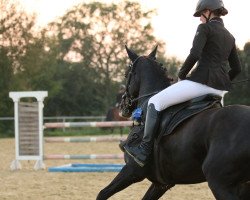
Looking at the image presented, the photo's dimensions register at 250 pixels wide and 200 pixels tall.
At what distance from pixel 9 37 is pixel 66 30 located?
18051 millimetres

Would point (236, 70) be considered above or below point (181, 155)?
above

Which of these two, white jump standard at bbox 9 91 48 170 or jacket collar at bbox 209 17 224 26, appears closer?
jacket collar at bbox 209 17 224 26

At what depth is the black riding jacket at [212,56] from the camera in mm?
5422

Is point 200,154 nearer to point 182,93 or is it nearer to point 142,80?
point 182,93

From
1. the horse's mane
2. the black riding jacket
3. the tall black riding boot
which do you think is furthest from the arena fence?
the black riding jacket

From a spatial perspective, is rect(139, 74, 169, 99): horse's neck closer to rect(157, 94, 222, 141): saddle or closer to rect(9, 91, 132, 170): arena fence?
rect(157, 94, 222, 141): saddle

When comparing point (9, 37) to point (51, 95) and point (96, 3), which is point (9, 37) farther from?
point (96, 3)

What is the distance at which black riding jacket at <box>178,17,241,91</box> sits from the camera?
542cm

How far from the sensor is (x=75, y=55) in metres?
57.4

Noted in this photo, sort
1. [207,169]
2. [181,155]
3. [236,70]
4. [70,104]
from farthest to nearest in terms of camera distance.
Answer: [70,104] < [236,70] < [181,155] < [207,169]

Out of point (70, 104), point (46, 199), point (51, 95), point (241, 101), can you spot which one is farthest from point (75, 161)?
point (70, 104)

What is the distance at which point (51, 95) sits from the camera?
46594mm

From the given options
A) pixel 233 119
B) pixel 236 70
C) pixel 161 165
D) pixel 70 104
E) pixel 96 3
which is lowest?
pixel 70 104

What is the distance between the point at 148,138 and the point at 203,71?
85cm
